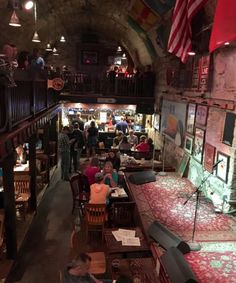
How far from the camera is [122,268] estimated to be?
4.52 metres

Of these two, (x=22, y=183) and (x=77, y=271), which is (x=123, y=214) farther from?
(x=22, y=183)

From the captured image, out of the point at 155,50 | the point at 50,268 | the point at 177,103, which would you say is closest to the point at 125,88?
the point at 155,50

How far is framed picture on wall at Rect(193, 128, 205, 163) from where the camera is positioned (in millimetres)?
7312

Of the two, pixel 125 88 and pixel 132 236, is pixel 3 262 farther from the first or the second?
pixel 125 88

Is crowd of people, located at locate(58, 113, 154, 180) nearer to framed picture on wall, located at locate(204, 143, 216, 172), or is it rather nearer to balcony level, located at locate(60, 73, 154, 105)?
balcony level, located at locate(60, 73, 154, 105)

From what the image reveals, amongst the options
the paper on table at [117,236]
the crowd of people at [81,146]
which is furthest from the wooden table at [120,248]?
the crowd of people at [81,146]

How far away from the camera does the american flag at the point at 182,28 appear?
19.9 ft

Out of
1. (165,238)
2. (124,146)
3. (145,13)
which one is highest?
(145,13)

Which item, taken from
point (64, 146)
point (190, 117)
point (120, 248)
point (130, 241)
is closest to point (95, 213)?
point (130, 241)

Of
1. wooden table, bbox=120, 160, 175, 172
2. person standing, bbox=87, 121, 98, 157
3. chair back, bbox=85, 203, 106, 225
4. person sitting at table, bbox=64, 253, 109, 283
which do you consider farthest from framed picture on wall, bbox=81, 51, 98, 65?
person sitting at table, bbox=64, 253, 109, 283

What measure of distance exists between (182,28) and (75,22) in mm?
10065

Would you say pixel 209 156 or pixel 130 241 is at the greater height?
pixel 209 156

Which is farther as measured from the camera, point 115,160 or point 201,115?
point 115,160

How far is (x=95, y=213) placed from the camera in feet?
20.4
